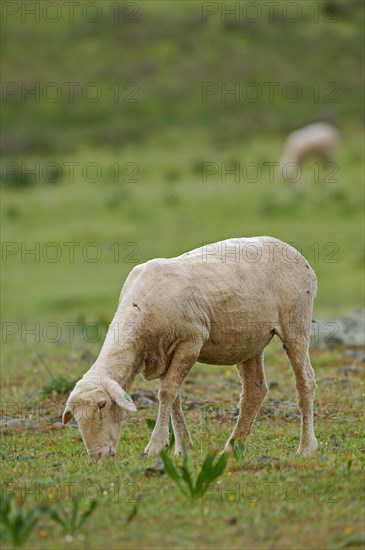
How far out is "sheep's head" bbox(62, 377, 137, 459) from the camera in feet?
24.3

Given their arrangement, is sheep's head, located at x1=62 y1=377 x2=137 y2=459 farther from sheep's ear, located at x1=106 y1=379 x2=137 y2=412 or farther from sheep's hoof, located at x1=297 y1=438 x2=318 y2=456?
sheep's hoof, located at x1=297 y1=438 x2=318 y2=456

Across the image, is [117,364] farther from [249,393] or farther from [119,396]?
[249,393]

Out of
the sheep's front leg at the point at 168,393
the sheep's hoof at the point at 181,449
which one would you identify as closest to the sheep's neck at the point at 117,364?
the sheep's front leg at the point at 168,393

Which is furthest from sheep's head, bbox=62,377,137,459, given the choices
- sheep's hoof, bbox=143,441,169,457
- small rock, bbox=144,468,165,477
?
small rock, bbox=144,468,165,477

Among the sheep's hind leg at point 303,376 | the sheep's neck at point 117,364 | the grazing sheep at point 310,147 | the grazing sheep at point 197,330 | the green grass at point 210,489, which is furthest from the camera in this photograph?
the grazing sheep at point 310,147

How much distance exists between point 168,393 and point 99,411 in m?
0.74

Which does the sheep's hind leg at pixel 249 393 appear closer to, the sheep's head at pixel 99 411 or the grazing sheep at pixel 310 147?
the sheep's head at pixel 99 411

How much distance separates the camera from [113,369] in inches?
305

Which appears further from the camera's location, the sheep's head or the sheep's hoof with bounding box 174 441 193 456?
the sheep's hoof with bounding box 174 441 193 456

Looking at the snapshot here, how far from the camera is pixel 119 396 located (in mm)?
7332

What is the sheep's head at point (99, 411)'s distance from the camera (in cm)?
741

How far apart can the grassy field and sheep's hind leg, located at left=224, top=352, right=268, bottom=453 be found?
9.4 inches

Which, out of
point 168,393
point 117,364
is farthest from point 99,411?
point 168,393

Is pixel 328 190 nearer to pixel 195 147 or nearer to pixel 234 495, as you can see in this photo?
pixel 195 147
